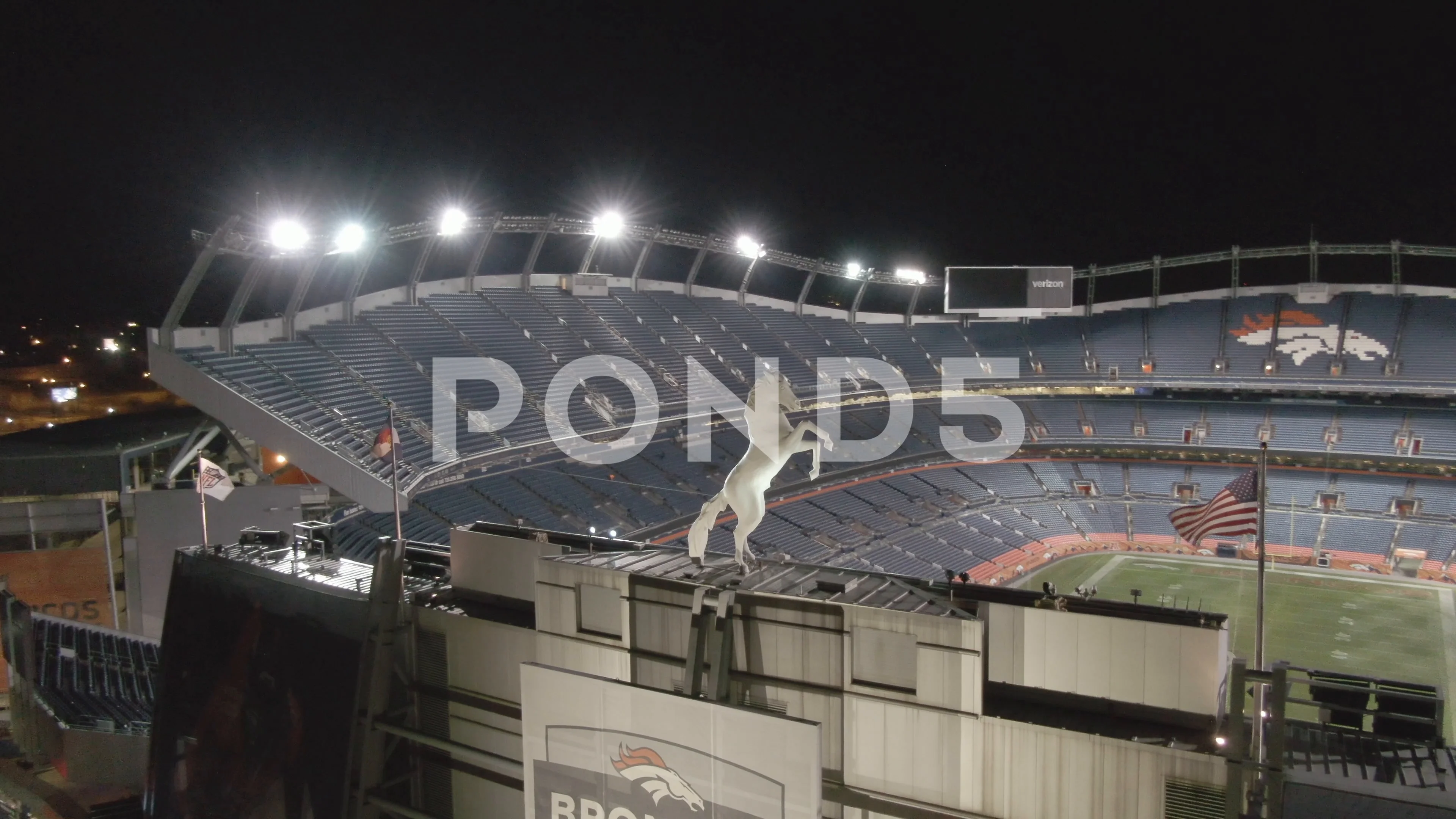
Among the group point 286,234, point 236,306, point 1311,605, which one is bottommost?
point 1311,605

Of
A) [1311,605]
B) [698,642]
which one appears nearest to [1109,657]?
[698,642]

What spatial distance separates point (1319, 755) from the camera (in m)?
6.53

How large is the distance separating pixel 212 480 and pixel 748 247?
77.9 ft

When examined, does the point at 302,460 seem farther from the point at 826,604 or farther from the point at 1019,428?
the point at 1019,428

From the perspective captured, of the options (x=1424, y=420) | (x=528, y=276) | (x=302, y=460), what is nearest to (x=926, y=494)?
(x=528, y=276)

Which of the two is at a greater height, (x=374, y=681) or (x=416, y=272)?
(x=416, y=272)

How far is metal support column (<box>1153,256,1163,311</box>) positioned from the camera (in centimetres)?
3775

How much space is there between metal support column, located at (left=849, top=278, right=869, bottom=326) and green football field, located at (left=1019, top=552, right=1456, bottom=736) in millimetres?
16074

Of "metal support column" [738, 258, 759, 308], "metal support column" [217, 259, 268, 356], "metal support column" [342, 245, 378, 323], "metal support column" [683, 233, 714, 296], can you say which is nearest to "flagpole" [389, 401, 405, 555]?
"metal support column" [217, 259, 268, 356]

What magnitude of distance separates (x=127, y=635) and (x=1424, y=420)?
4461 cm

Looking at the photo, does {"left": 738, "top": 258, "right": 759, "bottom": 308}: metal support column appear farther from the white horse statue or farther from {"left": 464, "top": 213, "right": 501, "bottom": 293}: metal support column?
the white horse statue

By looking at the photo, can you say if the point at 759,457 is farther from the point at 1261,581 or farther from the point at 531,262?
the point at 531,262

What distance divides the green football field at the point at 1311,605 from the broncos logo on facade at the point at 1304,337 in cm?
1043

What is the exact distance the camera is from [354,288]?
947 inches
